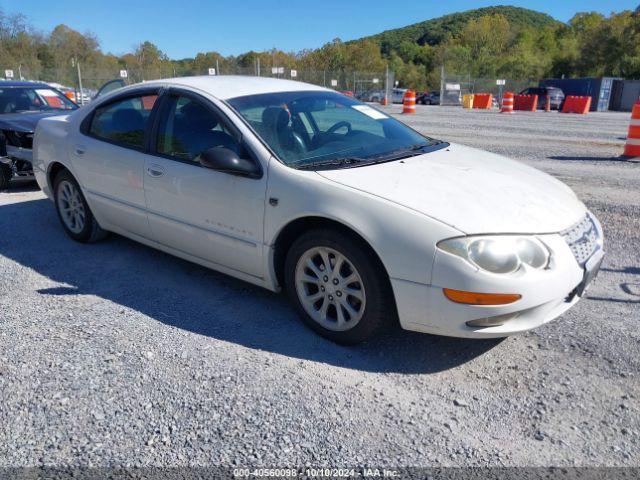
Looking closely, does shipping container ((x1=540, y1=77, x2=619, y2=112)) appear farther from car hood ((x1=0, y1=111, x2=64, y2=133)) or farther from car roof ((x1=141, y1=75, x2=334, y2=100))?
car roof ((x1=141, y1=75, x2=334, y2=100))

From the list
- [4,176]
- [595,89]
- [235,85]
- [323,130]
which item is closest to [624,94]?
[595,89]

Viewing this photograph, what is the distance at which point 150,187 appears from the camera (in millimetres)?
4203

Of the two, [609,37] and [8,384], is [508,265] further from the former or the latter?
[609,37]

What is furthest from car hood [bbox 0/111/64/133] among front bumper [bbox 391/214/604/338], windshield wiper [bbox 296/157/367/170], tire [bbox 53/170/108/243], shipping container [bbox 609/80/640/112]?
shipping container [bbox 609/80/640/112]

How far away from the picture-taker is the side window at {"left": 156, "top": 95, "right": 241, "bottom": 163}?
3.87 meters

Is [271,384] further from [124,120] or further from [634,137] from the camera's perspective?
[634,137]

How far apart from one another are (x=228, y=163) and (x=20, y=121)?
5536mm

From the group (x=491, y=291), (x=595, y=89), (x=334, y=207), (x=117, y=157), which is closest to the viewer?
(x=491, y=291)

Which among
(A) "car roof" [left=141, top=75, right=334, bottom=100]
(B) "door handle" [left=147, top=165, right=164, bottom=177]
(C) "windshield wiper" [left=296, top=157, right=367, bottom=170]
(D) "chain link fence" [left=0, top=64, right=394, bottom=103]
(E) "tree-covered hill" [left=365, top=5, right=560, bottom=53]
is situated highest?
(E) "tree-covered hill" [left=365, top=5, right=560, bottom=53]

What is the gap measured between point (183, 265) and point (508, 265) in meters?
2.92

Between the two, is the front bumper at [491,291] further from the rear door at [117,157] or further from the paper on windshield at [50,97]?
the paper on windshield at [50,97]

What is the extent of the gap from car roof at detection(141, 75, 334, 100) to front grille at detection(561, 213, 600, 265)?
2.38 m

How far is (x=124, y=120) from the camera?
182 inches

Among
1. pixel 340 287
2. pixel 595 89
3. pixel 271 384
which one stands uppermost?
pixel 595 89
